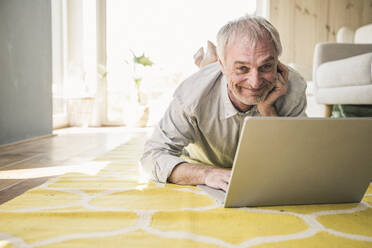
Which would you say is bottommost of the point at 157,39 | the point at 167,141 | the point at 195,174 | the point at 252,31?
the point at 195,174

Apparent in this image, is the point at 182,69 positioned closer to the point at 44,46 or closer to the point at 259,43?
the point at 44,46

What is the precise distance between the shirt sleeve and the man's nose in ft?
0.99

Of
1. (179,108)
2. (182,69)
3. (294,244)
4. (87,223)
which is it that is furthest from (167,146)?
(182,69)

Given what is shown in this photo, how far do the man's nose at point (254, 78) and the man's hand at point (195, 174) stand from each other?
1.04 ft

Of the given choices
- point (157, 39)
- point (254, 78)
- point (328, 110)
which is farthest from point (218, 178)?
point (157, 39)

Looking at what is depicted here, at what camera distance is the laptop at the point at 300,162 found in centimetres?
83

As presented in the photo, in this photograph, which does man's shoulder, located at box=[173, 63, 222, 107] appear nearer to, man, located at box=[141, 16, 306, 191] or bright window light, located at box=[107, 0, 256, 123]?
man, located at box=[141, 16, 306, 191]

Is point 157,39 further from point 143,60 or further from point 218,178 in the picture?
point 218,178

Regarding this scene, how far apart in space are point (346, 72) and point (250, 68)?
4.77ft

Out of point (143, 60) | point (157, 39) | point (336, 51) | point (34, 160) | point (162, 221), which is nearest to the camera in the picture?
point (162, 221)

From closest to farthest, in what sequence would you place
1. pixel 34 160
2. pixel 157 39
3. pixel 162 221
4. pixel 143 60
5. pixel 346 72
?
pixel 162 221 → pixel 34 160 → pixel 346 72 → pixel 143 60 → pixel 157 39

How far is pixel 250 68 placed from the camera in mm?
1105

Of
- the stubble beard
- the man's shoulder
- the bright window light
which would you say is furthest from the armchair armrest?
the bright window light

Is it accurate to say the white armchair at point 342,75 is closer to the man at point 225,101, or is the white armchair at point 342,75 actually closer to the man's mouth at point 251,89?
the man at point 225,101
